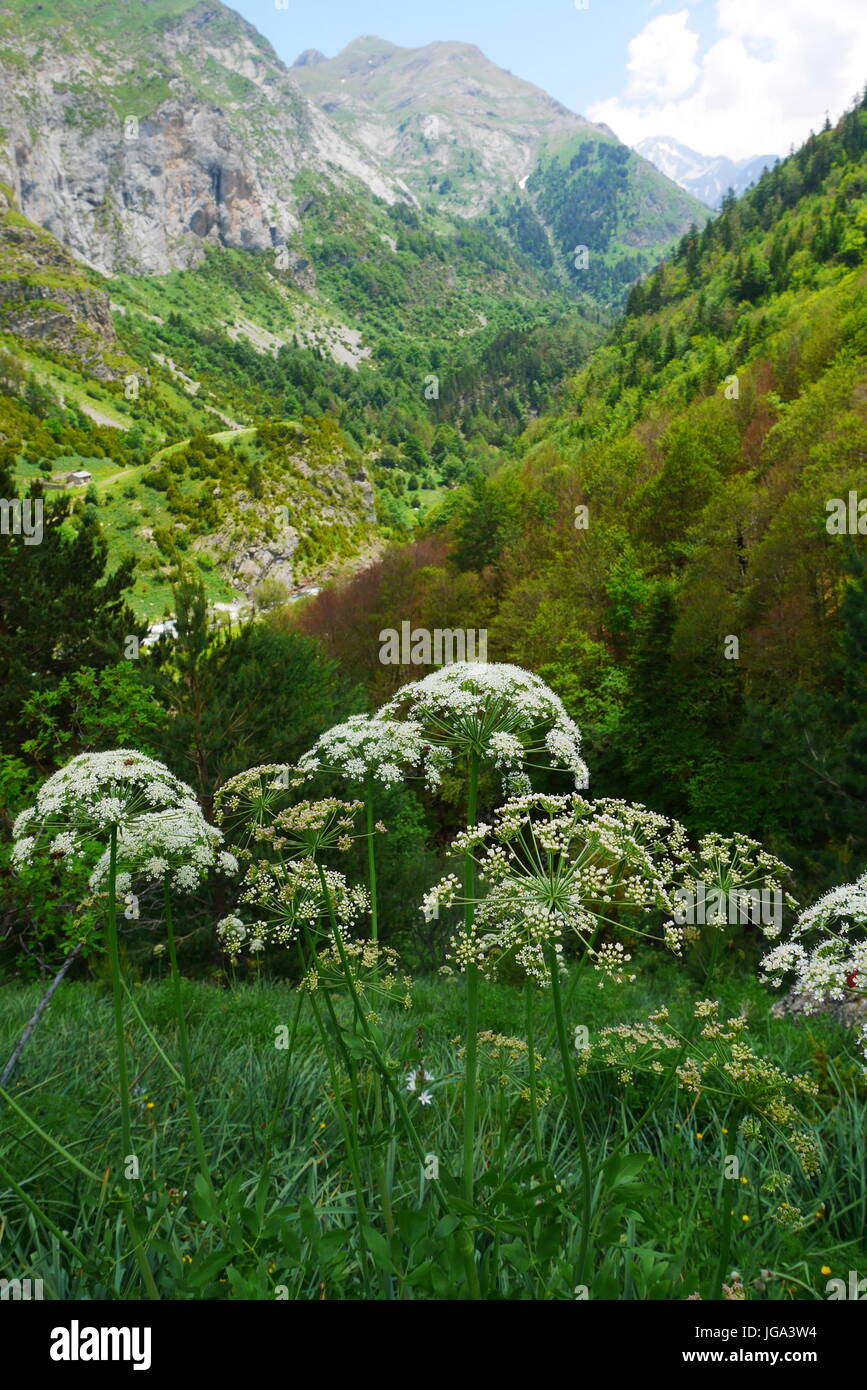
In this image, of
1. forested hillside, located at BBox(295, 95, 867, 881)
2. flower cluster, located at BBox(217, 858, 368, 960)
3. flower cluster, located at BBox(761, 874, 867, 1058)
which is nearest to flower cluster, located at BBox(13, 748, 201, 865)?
flower cluster, located at BBox(217, 858, 368, 960)

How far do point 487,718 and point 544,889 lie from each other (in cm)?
89

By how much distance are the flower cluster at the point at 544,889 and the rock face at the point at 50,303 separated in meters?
131

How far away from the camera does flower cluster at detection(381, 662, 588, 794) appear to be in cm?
281

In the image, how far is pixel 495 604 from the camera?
39312 mm

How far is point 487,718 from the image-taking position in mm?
2867

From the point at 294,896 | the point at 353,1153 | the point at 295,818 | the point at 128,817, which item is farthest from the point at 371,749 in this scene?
the point at 353,1153

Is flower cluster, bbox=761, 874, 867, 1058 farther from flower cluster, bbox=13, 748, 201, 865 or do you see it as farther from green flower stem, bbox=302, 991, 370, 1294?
flower cluster, bbox=13, 748, 201, 865

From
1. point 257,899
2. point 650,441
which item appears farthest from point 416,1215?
point 650,441

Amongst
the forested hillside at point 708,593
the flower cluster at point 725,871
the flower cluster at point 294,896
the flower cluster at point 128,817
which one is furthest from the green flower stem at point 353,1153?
the forested hillside at point 708,593

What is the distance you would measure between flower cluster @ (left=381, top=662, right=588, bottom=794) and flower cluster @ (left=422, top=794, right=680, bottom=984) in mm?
383

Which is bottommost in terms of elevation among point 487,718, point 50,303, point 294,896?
point 294,896

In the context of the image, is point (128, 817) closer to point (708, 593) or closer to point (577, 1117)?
point (577, 1117)

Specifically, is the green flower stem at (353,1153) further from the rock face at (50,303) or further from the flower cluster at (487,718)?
the rock face at (50,303)
